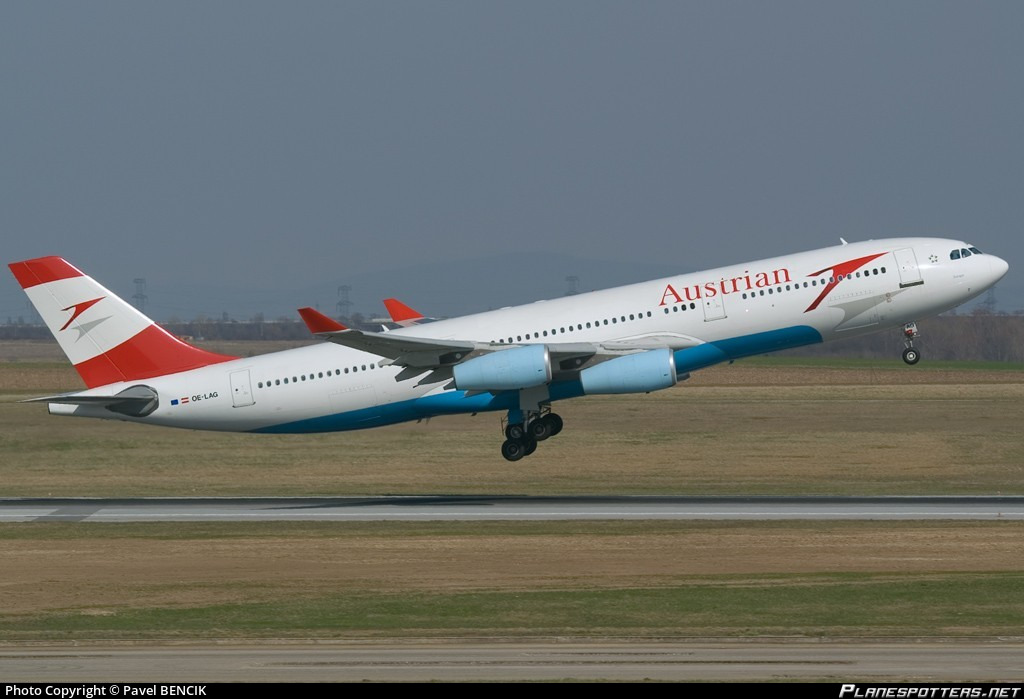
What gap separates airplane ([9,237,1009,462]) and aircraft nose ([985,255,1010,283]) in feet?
0.23

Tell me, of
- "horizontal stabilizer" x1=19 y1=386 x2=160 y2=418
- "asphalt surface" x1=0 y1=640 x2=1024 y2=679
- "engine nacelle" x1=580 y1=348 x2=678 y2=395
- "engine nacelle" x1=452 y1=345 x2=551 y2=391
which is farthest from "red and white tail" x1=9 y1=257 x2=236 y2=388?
"asphalt surface" x1=0 y1=640 x2=1024 y2=679

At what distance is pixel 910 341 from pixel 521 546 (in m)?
17.0

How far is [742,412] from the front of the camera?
3189 inches

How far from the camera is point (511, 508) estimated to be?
46406mm

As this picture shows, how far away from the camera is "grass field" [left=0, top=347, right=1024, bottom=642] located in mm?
28234

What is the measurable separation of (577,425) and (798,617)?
44.9 meters

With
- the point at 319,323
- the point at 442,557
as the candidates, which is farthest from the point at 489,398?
the point at 442,557

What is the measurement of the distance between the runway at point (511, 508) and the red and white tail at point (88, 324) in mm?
4637

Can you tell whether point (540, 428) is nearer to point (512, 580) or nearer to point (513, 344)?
point (513, 344)

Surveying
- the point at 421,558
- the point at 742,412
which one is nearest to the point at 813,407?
the point at 742,412

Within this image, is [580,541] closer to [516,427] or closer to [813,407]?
[516,427]

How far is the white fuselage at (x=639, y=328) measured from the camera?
1777 inches

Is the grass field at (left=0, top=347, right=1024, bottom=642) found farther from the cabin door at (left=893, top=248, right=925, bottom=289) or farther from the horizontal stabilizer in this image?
the cabin door at (left=893, top=248, right=925, bottom=289)
